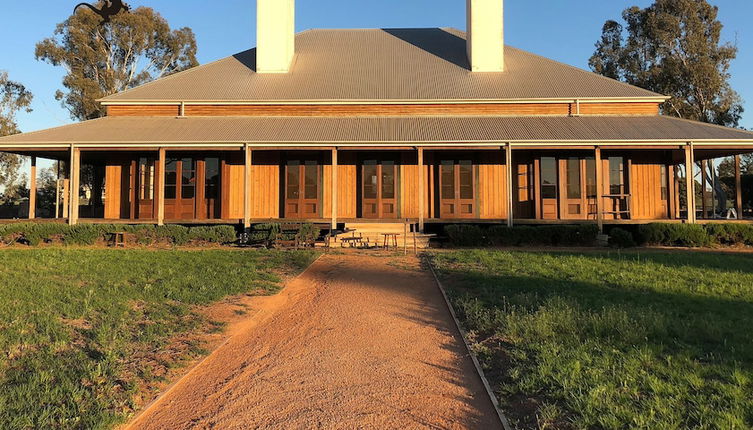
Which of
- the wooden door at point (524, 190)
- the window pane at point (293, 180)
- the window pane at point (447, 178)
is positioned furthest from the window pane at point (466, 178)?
the window pane at point (293, 180)

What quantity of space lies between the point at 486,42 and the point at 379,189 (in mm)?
9136

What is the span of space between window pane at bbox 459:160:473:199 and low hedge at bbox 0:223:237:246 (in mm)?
8748

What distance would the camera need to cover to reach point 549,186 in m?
16.5

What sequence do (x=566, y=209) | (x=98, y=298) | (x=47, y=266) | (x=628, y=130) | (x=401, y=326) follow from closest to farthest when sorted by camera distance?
(x=401, y=326), (x=98, y=298), (x=47, y=266), (x=628, y=130), (x=566, y=209)

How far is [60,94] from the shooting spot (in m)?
30.7

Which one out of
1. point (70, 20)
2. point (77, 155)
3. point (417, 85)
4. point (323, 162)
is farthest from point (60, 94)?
point (417, 85)

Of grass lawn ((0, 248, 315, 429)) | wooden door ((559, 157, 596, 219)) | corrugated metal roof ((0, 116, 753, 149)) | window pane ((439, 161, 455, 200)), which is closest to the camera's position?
grass lawn ((0, 248, 315, 429))

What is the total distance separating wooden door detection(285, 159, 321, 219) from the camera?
16625 mm

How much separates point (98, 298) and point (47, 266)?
13.8ft

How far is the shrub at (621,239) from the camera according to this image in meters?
13.4

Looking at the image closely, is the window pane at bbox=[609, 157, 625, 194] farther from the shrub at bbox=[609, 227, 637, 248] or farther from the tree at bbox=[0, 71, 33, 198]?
the tree at bbox=[0, 71, 33, 198]

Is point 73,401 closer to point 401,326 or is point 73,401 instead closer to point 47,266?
point 401,326

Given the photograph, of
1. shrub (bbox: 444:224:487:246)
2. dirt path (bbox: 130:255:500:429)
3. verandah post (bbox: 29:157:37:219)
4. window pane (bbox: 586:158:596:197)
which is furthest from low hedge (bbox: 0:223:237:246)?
window pane (bbox: 586:158:596:197)

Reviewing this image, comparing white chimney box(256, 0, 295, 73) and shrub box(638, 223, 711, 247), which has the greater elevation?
white chimney box(256, 0, 295, 73)
